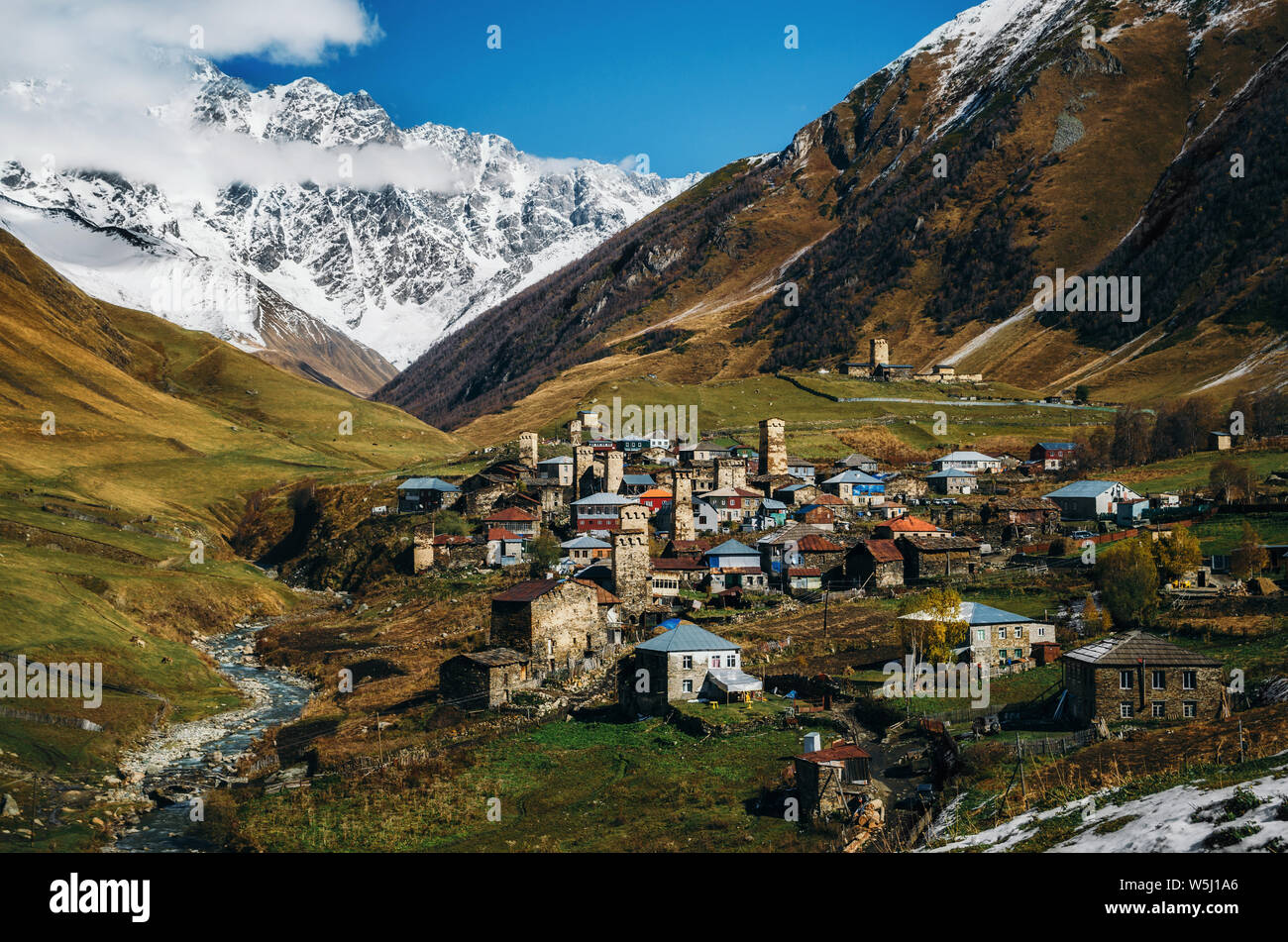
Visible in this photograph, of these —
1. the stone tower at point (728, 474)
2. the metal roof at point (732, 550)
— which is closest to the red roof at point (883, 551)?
the metal roof at point (732, 550)

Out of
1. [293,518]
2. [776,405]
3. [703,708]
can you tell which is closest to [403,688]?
[703,708]

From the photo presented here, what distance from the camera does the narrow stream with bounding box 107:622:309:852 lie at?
4109 centimetres

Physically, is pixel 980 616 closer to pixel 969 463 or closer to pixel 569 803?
pixel 569 803

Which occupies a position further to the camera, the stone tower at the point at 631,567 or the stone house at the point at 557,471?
the stone house at the point at 557,471

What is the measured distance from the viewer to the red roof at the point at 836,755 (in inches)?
1428

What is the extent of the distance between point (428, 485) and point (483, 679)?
216 ft

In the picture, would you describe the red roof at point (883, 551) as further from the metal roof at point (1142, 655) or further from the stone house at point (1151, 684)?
the stone house at point (1151, 684)

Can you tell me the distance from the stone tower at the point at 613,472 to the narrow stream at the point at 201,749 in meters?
40.4

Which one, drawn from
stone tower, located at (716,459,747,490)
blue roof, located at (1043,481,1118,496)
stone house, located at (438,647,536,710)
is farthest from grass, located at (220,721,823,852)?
stone tower, located at (716,459,747,490)

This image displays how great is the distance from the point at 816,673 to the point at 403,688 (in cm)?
2305

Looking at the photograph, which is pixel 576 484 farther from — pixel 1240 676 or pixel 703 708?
pixel 1240 676

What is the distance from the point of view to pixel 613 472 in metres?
111

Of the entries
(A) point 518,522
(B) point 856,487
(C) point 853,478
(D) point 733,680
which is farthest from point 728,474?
(D) point 733,680

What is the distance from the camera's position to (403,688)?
63.8 meters
